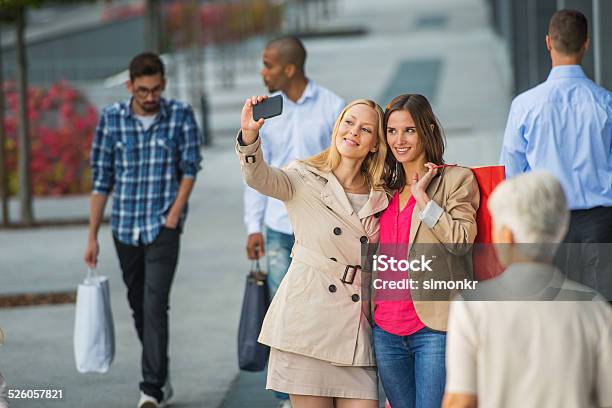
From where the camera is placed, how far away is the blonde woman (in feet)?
16.3

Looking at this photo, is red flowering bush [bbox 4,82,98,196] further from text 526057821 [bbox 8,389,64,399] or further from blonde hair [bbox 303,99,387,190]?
blonde hair [bbox 303,99,387,190]

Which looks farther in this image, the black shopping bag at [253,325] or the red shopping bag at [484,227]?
the black shopping bag at [253,325]

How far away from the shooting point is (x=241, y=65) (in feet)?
116

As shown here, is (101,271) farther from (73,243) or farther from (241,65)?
(241,65)

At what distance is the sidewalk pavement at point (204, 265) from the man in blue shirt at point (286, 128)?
2.98 ft

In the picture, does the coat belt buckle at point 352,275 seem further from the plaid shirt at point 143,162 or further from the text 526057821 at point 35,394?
the text 526057821 at point 35,394

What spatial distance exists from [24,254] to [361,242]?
806 centimetres

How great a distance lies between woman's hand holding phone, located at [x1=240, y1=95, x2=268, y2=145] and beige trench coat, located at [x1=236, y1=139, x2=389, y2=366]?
0.11 ft

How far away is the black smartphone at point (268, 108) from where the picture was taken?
4.86m

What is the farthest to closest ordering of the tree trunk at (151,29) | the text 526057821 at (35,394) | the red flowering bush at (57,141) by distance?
1. the red flowering bush at (57,141)
2. the tree trunk at (151,29)
3. the text 526057821 at (35,394)

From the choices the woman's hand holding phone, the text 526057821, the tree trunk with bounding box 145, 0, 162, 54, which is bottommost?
the text 526057821

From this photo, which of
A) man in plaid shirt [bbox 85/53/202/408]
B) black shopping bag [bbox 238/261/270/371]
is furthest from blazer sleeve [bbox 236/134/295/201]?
man in plaid shirt [bbox 85/53/202/408]

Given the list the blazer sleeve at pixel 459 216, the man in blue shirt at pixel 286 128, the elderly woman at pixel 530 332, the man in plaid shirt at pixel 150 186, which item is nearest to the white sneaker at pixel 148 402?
the man in plaid shirt at pixel 150 186

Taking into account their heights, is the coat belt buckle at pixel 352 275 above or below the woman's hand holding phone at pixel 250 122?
below
